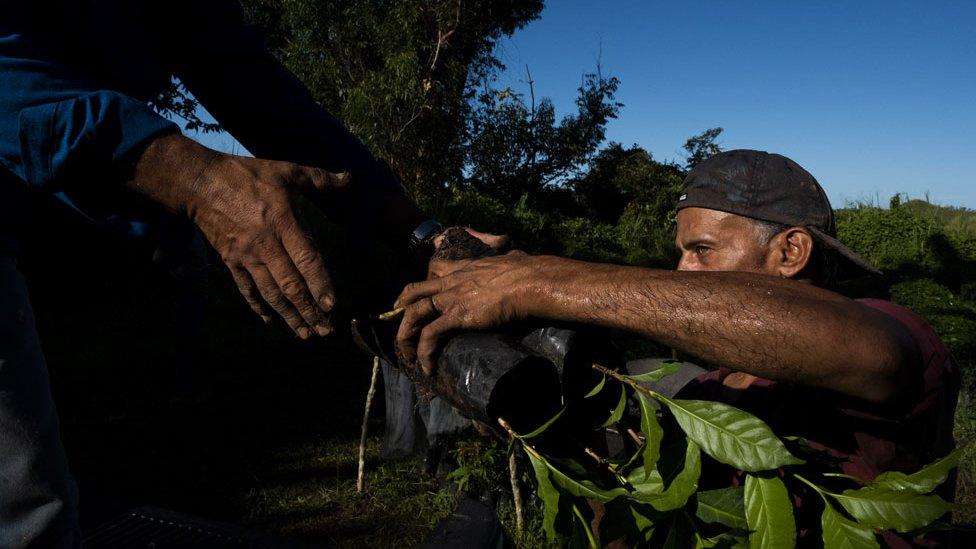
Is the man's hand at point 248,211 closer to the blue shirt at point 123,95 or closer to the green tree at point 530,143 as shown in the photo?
the blue shirt at point 123,95

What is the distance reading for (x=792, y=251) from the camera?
2307mm

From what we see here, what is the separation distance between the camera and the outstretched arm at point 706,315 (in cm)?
140

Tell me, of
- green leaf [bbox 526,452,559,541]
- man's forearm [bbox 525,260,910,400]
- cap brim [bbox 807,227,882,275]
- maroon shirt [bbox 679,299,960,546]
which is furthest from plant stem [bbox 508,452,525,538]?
cap brim [bbox 807,227,882,275]

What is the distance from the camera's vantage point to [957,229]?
1138 centimetres

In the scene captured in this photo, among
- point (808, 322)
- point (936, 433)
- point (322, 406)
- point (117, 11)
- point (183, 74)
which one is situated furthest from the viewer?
point (322, 406)

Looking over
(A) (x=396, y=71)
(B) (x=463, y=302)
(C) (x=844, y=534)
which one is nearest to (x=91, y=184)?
(B) (x=463, y=302)

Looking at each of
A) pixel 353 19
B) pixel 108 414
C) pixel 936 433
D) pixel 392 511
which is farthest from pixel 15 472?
pixel 353 19

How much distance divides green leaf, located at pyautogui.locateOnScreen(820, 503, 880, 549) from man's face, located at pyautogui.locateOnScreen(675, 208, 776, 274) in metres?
1.15

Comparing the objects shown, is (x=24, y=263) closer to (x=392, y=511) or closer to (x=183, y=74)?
(x=183, y=74)

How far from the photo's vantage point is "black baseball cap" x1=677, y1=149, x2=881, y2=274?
2324 millimetres

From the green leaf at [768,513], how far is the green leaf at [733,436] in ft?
0.27

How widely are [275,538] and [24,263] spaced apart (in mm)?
1812

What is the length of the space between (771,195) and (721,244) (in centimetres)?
26

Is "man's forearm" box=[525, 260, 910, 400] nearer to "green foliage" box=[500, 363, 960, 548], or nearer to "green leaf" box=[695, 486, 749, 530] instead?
"green foliage" box=[500, 363, 960, 548]
